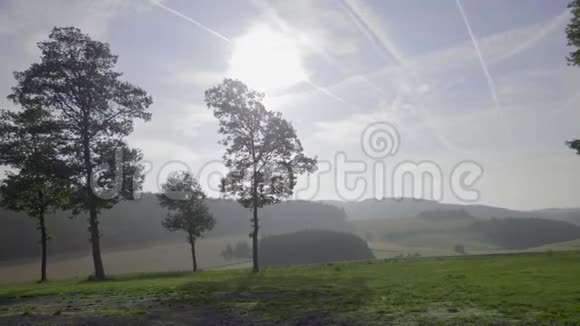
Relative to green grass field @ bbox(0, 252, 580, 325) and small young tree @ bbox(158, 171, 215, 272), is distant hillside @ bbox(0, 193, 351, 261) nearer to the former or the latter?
small young tree @ bbox(158, 171, 215, 272)

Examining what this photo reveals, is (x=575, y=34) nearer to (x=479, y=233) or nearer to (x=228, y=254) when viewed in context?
(x=228, y=254)

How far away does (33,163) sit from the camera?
3466 cm

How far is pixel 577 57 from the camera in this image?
953 inches

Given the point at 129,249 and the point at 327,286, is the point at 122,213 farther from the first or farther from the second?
the point at 327,286

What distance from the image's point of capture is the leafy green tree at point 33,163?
34812 mm

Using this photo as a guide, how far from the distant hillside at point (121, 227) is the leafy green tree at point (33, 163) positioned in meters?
41.6

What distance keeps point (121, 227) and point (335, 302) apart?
445 ft

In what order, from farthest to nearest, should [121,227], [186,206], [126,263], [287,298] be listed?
[121,227] < [126,263] < [186,206] < [287,298]

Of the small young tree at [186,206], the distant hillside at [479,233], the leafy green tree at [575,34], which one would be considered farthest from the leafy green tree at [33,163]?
the distant hillside at [479,233]

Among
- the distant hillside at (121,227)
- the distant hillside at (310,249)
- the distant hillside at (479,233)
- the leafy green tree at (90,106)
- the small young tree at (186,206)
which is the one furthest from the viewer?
the distant hillside at (479,233)

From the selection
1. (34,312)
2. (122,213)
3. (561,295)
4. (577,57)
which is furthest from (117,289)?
(122,213)

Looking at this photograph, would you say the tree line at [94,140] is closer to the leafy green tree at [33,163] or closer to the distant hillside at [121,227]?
the leafy green tree at [33,163]

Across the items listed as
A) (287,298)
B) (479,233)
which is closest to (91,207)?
(287,298)

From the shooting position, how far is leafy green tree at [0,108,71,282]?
3481cm
